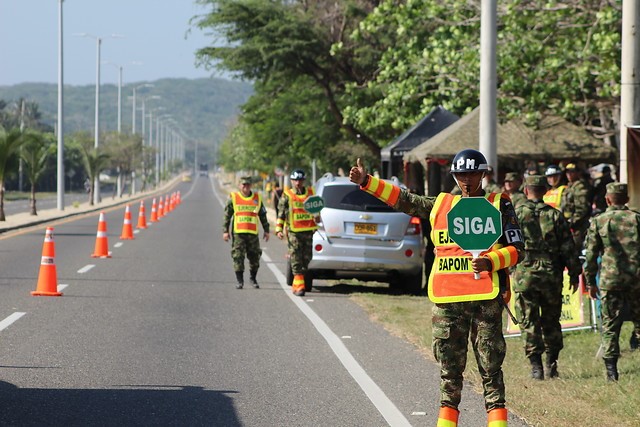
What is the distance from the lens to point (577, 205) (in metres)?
17.3

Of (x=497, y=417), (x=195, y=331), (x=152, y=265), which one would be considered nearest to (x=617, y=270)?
(x=497, y=417)

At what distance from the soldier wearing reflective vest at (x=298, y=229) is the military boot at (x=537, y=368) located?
23.7ft

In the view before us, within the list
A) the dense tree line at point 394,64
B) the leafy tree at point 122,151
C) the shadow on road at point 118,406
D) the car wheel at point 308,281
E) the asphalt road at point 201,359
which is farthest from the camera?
the leafy tree at point 122,151

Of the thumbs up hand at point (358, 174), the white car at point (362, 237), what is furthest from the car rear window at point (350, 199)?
the thumbs up hand at point (358, 174)

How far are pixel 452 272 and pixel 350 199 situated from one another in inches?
404

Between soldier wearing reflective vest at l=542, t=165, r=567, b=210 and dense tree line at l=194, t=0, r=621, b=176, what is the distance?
15.9 ft

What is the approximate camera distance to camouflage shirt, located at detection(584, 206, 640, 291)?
34.1ft

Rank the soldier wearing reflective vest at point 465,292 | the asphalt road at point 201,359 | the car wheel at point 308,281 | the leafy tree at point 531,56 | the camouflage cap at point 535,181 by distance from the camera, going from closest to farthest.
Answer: the soldier wearing reflective vest at point 465,292, the asphalt road at point 201,359, the camouflage cap at point 535,181, the car wheel at point 308,281, the leafy tree at point 531,56

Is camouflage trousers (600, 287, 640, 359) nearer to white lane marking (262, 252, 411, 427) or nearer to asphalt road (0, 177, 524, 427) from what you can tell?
asphalt road (0, 177, 524, 427)

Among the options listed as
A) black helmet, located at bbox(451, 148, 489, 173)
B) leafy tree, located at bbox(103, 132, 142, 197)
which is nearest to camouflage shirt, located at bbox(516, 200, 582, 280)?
black helmet, located at bbox(451, 148, 489, 173)

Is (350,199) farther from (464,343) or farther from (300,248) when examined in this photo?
(464,343)

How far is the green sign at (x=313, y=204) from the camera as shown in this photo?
16780 mm

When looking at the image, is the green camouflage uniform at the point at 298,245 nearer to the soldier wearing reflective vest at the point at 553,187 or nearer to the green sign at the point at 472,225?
the soldier wearing reflective vest at the point at 553,187

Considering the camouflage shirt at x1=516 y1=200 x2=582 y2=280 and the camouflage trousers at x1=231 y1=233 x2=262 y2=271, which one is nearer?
the camouflage shirt at x1=516 y1=200 x2=582 y2=280
